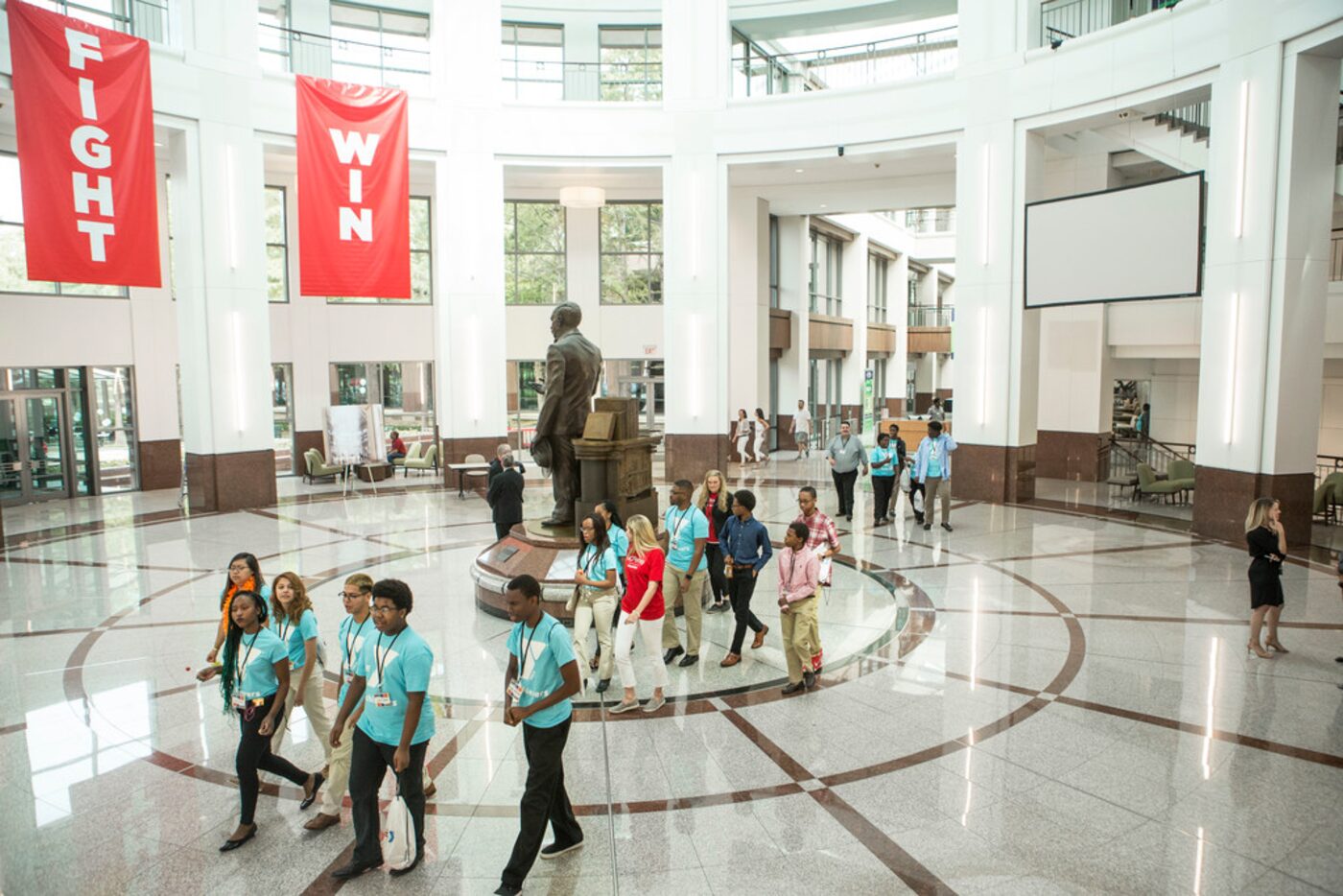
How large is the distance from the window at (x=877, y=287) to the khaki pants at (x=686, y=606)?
29.2m

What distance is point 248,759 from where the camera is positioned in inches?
191

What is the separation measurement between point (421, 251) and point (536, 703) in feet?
67.5

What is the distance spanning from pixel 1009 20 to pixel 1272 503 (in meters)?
11.6

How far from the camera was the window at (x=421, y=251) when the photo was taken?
75.4 ft

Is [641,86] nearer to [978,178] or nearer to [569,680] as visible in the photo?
[978,178]

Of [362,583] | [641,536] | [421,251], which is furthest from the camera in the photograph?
[421,251]

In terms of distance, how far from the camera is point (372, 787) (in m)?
4.54

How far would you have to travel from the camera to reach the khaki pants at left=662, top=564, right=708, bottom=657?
7645mm

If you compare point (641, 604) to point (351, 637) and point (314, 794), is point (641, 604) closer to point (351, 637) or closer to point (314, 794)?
point (351, 637)

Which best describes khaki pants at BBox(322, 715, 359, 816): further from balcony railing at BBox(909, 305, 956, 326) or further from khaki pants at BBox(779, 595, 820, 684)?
balcony railing at BBox(909, 305, 956, 326)

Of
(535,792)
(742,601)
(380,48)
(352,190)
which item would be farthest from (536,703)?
(380,48)

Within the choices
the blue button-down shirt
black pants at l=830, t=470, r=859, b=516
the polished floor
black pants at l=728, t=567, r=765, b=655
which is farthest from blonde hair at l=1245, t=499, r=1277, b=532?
black pants at l=830, t=470, r=859, b=516

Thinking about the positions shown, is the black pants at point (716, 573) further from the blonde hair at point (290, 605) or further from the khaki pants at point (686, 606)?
the blonde hair at point (290, 605)

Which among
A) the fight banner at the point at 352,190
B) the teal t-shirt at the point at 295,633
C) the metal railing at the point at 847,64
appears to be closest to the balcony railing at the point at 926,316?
the metal railing at the point at 847,64
